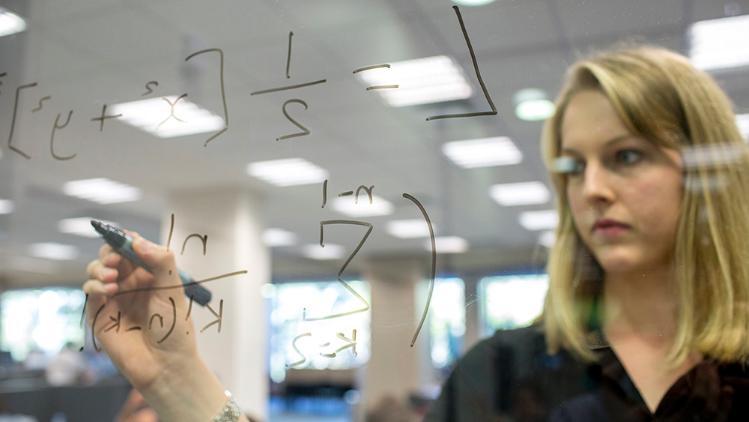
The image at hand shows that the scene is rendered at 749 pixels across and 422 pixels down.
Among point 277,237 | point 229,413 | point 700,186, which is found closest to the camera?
point 700,186

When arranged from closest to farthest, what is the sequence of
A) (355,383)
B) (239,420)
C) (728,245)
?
(728,245)
(239,420)
(355,383)

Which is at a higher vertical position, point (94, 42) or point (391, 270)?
point (94, 42)

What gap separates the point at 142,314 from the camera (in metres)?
0.58

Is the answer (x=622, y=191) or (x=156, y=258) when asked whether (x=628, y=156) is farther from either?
(x=156, y=258)

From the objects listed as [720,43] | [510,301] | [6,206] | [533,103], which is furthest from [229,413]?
[6,206]

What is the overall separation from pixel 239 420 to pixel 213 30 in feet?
1.31

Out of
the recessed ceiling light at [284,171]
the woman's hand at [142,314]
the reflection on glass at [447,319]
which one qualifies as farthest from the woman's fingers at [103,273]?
the reflection on glass at [447,319]

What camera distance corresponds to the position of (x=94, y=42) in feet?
2.52

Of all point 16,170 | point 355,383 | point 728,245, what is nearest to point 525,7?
point 728,245

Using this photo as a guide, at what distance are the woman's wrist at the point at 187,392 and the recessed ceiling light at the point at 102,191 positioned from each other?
307mm

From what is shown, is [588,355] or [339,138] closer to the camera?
[588,355]

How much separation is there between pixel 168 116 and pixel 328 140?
0.18m

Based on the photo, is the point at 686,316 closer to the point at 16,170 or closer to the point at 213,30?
the point at 213,30

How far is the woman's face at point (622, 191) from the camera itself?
0.43 metres
